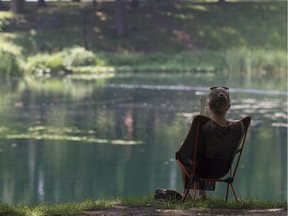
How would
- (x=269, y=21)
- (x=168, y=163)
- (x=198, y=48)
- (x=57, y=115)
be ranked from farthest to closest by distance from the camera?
(x=269, y=21), (x=198, y=48), (x=57, y=115), (x=168, y=163)

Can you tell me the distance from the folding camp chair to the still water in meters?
2.21

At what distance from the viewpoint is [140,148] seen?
19422 mm

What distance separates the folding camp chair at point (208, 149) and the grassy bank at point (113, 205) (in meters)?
0.21

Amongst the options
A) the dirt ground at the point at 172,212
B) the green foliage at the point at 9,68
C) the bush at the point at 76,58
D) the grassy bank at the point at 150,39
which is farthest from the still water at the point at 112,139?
the grassy bank at the point at 150,39

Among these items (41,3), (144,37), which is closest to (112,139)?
(144,37)

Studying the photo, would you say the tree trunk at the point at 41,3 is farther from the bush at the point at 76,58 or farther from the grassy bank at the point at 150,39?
the bush at the point at 76,58

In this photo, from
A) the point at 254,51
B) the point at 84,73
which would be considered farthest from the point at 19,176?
the point at 254,51

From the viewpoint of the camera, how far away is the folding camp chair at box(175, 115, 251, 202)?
6359 mm

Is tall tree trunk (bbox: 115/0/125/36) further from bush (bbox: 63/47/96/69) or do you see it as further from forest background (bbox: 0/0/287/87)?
bush (bbox: 63/47/96/69)

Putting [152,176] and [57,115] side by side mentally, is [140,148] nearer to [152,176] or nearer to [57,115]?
[152,176]

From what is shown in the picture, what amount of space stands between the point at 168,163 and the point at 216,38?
33.2m

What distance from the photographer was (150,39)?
160ft

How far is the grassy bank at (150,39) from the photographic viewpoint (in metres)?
42.4

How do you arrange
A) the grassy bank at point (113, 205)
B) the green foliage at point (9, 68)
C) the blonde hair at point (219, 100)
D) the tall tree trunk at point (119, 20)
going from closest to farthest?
the grassy bank at point (113, 205) < the blonde hair at point (219, 100) < the green foliage at point (9, 68) < the tall tree trunk at point (119, 20)
